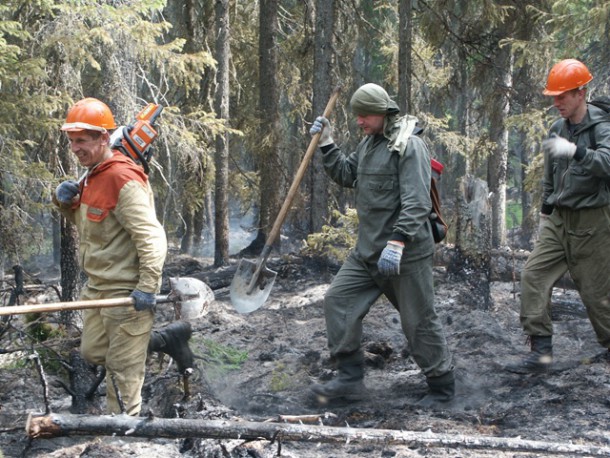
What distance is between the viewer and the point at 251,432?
4.44 metres

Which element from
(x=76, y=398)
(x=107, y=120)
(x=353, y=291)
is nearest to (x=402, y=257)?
(x=353, y=291)

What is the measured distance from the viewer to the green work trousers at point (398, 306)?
5.86 meters

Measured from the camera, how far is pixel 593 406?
5.64m

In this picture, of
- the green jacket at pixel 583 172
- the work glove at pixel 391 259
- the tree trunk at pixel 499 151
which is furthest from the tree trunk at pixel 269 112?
the work glove at pixel 391 259

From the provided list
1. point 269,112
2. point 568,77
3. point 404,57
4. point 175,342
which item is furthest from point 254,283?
point 269,112

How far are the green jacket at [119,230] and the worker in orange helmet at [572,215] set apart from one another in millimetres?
3170

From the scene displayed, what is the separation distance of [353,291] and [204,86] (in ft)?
41.3

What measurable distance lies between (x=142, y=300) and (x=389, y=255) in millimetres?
1828

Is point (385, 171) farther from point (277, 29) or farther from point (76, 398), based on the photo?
point (277, 29)

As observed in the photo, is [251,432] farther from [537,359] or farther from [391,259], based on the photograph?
[537,359]

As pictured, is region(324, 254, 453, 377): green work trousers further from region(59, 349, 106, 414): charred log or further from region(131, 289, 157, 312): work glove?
region(59, 349, 106, 414): charred log

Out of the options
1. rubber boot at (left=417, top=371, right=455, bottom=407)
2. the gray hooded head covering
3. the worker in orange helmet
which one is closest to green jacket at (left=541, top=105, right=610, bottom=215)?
the worker in orange helmet

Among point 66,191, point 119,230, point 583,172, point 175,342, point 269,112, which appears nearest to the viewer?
point 119,230

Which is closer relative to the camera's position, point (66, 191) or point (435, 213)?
point (66, 191)
